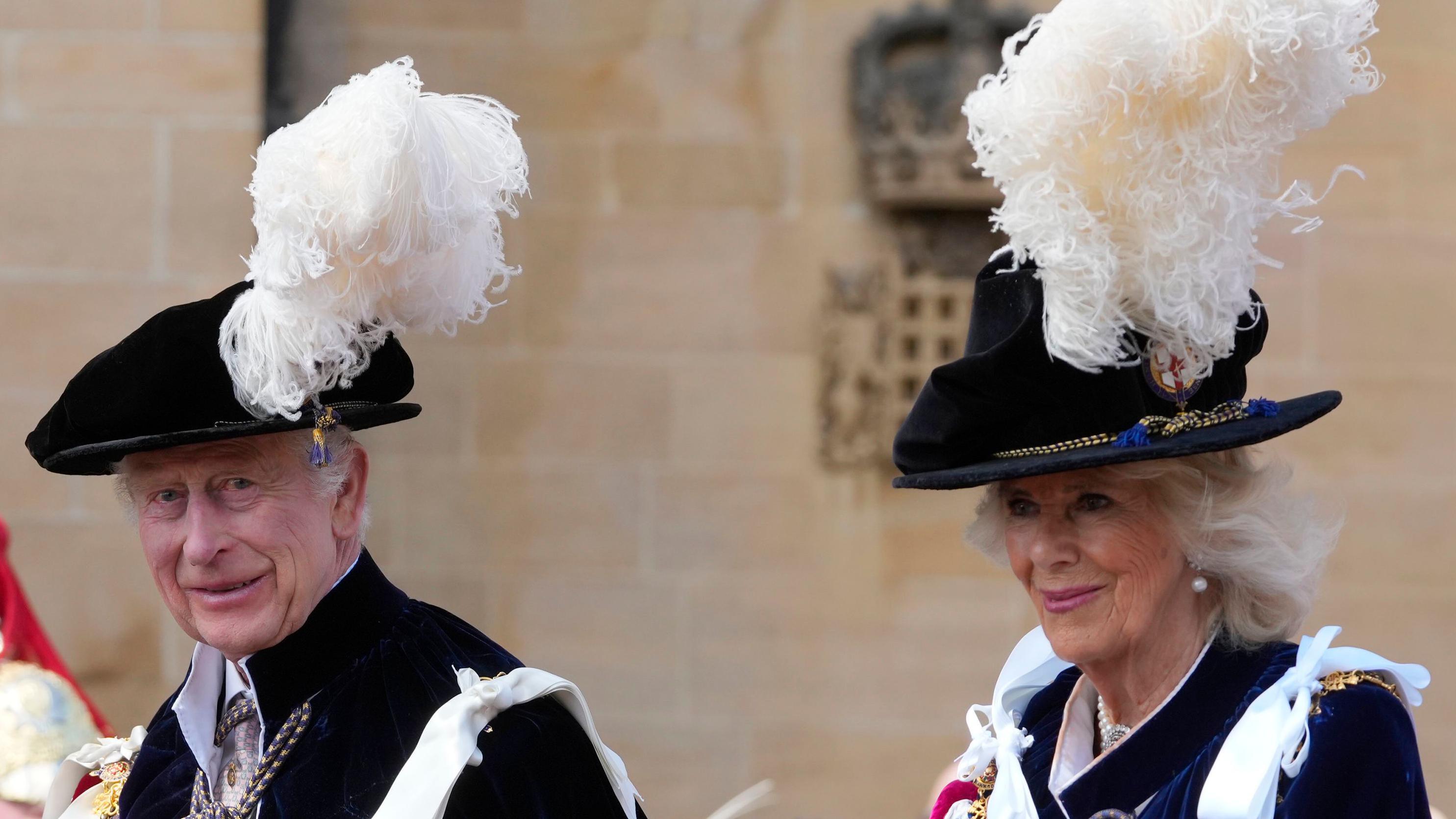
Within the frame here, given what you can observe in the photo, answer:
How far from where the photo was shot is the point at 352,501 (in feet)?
9.11

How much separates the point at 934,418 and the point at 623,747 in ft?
11.4

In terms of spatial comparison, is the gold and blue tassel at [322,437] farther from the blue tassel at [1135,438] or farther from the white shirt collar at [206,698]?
the blue tassel at [1135,438]

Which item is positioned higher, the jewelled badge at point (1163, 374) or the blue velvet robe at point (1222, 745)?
the jewelled badge at point (1163, 374)

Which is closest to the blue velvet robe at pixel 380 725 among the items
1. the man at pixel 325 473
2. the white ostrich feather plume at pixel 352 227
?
the man at pixel 325 473

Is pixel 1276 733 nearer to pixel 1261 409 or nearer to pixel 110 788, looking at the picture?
pixel 1261 409

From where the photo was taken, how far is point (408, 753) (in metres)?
2.56

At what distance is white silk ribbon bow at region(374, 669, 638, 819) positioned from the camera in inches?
95.0

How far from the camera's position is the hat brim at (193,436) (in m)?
2.49

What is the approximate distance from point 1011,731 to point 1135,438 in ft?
2.07

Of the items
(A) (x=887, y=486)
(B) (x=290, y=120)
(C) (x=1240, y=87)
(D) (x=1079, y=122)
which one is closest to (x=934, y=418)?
(D) (x=1079, y=122)

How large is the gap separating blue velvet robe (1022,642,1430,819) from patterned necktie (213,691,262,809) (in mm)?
1368

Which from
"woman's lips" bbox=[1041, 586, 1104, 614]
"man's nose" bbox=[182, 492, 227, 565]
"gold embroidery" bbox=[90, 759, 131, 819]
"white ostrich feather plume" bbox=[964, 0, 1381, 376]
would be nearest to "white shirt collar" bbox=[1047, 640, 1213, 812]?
"woman's lips" bbox=[1041, 586, 1104, 614]

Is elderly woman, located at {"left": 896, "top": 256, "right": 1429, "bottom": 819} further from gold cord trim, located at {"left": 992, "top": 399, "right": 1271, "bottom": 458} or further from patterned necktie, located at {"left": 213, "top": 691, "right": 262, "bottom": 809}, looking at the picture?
patterned necktie, located at {"left": 213, "top": 691, "right": 262, "bottom": 809}

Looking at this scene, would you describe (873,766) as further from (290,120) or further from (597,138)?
(290,120)
